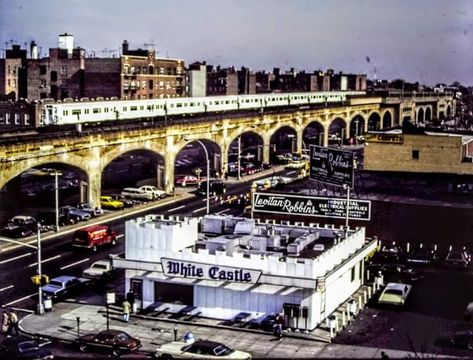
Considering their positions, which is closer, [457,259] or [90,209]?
[457,259]

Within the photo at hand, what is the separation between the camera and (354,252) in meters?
40.2

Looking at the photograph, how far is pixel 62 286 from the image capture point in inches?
1544

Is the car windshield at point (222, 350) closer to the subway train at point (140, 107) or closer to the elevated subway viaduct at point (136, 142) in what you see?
the elevated subway viaduct at point (136, 142)

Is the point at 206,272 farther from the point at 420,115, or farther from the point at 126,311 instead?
the point at 420,115

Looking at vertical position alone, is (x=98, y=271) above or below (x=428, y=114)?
below

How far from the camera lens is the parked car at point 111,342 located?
30.7 metres

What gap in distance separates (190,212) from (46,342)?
32.6 meters

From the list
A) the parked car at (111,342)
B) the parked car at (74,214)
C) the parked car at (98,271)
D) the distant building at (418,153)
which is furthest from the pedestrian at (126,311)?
the distant building at (418,153)

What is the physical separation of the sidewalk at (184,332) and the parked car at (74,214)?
72.4 ft

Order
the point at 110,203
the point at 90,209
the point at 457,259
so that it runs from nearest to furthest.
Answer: the point at 457,259 → the point at 90,209 → the point at 110,203

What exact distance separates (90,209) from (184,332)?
2991 cm

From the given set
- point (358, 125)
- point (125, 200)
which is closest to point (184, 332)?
point (125, 200)

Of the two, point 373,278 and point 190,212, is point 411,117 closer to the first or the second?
point 190,212

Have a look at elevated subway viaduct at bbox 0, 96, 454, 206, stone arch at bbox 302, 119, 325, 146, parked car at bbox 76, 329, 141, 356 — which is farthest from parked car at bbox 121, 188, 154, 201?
stone arch at bbox 302, 119, 325, 146
